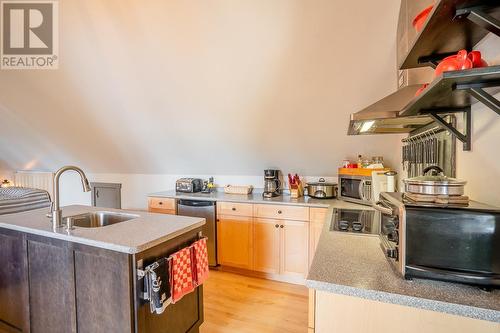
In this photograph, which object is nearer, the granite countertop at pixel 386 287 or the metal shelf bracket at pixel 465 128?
the granite countertop at pixel 386 287

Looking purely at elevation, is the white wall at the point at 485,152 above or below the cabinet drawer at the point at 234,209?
above

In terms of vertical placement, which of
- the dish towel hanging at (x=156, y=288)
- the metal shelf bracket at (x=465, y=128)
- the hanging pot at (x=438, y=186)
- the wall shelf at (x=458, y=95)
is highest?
the wall shelf at (x=458, y=95)

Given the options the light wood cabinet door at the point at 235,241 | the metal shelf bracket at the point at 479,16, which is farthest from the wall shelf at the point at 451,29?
the light wood cabinet door at the point at 235,241

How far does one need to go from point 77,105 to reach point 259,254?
115 inches

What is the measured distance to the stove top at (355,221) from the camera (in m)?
1.64

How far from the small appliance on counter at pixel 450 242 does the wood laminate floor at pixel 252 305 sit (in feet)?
4.92

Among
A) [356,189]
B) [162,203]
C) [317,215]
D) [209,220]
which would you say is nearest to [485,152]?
[356,189]

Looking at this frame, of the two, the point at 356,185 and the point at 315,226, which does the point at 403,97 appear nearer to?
the point at 356,185

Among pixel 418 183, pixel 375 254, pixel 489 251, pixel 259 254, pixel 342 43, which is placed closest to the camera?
pixel 489 251

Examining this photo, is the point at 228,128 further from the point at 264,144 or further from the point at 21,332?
the point at 21,332

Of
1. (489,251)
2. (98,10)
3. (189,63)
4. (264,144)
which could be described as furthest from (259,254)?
(98,10)

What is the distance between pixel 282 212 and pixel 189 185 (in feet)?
4.57

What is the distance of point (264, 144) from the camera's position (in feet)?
10.3

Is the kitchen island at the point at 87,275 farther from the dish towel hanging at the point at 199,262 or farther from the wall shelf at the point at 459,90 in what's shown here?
the wall shelf at the point at 459,90
